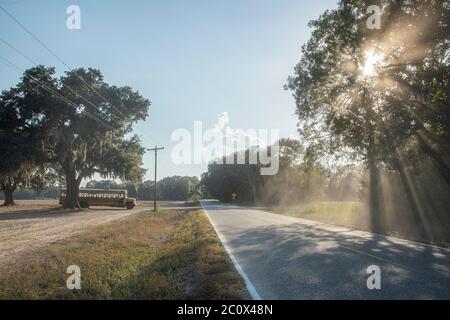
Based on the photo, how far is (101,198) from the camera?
5878 centimetres

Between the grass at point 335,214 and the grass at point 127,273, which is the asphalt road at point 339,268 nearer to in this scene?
the grass at point 127,273

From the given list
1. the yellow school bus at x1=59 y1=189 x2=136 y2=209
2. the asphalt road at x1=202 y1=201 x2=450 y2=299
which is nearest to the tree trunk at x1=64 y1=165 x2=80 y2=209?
the yellow school bus at x1=59 y1=189 x2=136 y2=209

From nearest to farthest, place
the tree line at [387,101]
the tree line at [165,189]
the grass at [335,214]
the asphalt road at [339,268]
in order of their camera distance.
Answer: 1. the asphalt road at [339,268]
2. the tree line at [387,101]
3. the grass at [335,214]
4. the tree line at [165,189]

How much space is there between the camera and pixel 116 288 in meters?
9.00

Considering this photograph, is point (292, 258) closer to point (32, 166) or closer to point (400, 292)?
point (400, 292)

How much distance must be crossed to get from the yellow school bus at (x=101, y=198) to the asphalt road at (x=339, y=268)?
4385cm

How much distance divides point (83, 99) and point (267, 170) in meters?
51.3

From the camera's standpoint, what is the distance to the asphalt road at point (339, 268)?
7.94 m

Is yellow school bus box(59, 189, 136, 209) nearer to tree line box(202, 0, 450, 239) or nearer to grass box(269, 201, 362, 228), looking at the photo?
grass box(269, 201, 362, 228)

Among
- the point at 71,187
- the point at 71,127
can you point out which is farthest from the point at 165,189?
the point at 71,127

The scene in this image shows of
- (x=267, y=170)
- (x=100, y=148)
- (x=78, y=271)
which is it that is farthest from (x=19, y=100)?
(x=267, y=170)

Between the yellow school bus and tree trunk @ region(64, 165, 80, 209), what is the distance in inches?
198

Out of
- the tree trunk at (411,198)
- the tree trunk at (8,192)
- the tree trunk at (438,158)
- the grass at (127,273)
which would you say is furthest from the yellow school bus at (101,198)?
the tree trunk at (438,158)

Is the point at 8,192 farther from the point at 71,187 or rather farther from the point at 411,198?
the point at 411,198
